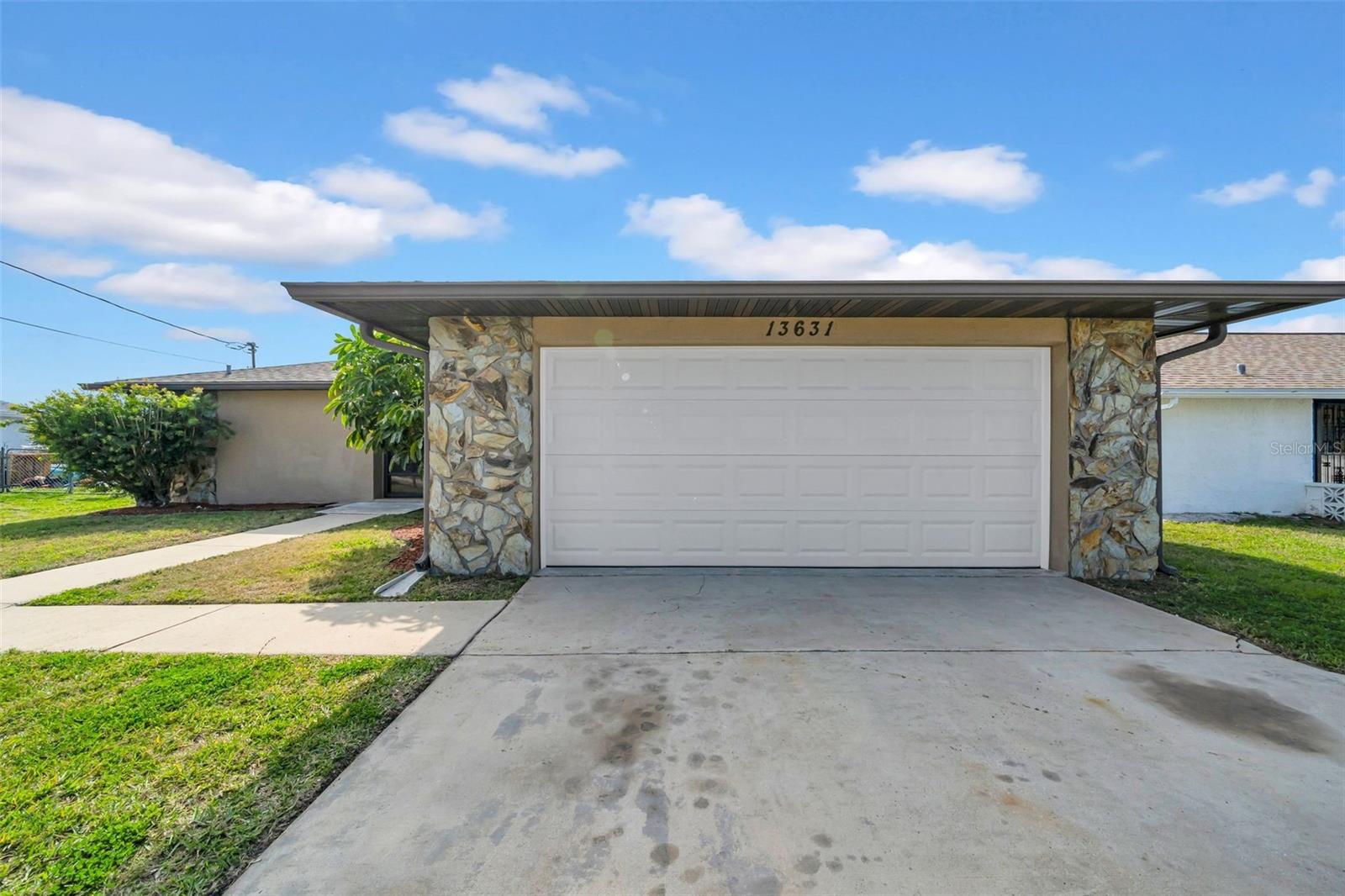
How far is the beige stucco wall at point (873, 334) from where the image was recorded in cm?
570

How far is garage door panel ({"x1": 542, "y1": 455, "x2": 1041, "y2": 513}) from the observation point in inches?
233

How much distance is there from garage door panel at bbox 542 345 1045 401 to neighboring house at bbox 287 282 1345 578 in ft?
0.06

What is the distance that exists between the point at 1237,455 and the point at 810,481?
32.5ft

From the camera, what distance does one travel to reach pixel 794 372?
592cm

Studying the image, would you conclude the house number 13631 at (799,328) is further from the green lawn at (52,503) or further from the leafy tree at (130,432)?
the green lawn at (52,503)

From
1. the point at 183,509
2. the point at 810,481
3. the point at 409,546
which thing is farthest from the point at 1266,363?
the point at 183,509

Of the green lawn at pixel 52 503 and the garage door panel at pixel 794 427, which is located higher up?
the garage door panel at pixel 794 427

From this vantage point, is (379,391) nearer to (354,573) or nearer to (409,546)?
(409,546)

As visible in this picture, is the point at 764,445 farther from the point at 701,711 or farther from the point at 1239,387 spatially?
the point at 1239,387

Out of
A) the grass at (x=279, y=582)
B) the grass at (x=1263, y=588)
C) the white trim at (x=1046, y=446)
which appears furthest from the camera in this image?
the white trim at (x=1046, y=446)

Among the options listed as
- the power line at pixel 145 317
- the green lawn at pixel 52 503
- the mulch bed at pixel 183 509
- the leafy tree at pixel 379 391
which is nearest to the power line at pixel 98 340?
the power line at pixel 145 317

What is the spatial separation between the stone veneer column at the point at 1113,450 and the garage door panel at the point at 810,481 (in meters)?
0.48

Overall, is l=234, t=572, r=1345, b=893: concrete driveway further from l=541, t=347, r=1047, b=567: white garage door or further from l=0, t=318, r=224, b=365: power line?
l=0, t=318, r=224, b=365: power line

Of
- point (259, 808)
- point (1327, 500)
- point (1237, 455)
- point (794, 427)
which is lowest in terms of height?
point (259, 808)
